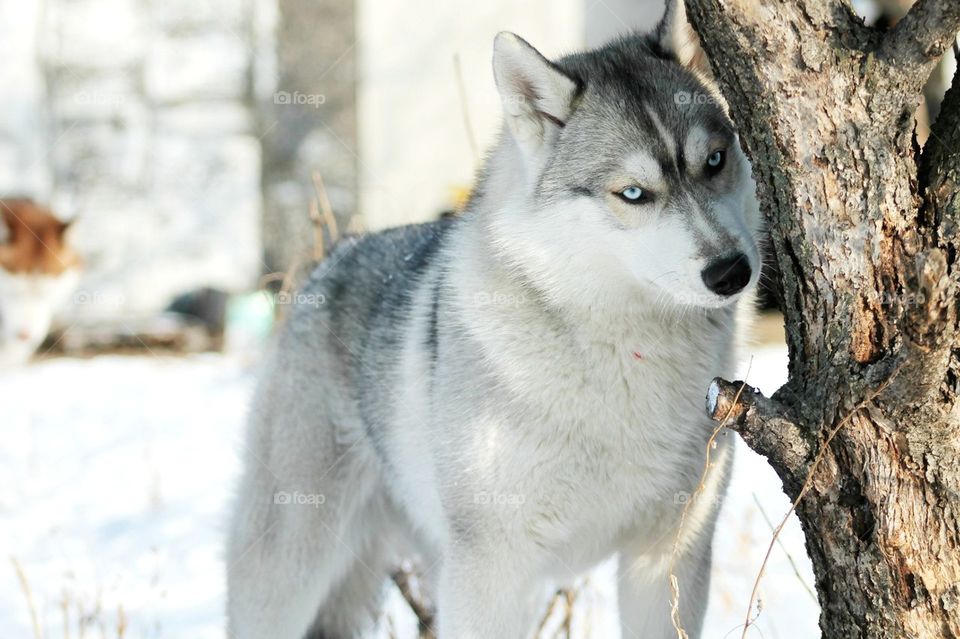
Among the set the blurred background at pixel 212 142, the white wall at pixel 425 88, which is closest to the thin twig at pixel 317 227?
the blurred background at pixel 212 142

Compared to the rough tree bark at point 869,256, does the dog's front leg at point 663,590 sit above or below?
below

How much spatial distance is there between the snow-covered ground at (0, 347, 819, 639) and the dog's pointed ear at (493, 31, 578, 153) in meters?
1.23

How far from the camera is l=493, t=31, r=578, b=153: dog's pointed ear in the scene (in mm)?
2812

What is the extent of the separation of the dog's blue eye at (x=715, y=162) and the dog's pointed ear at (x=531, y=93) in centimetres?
43

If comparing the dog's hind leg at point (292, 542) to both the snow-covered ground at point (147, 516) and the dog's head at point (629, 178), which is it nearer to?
the snow-covered ground at point (147, 516)

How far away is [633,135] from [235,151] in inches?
364

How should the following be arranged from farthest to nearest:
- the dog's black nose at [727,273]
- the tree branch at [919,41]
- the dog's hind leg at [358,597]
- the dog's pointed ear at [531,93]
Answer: the dog's hind leg at [358,597] < the dog's pointed ear at [531,93] < the dog's black nose at [727,273] < the tree branch at [919,41]

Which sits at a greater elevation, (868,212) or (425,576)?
(868,212)

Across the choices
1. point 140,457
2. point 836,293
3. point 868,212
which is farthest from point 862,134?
point 140,457

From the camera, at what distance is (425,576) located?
12.8 feet

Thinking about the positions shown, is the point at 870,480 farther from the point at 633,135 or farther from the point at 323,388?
the point at 323,388

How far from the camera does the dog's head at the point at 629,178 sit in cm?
256

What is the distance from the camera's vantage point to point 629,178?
2.70m

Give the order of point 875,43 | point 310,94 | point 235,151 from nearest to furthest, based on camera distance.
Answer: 1. point 875,43
2. point 310,94
3. point 235,151
